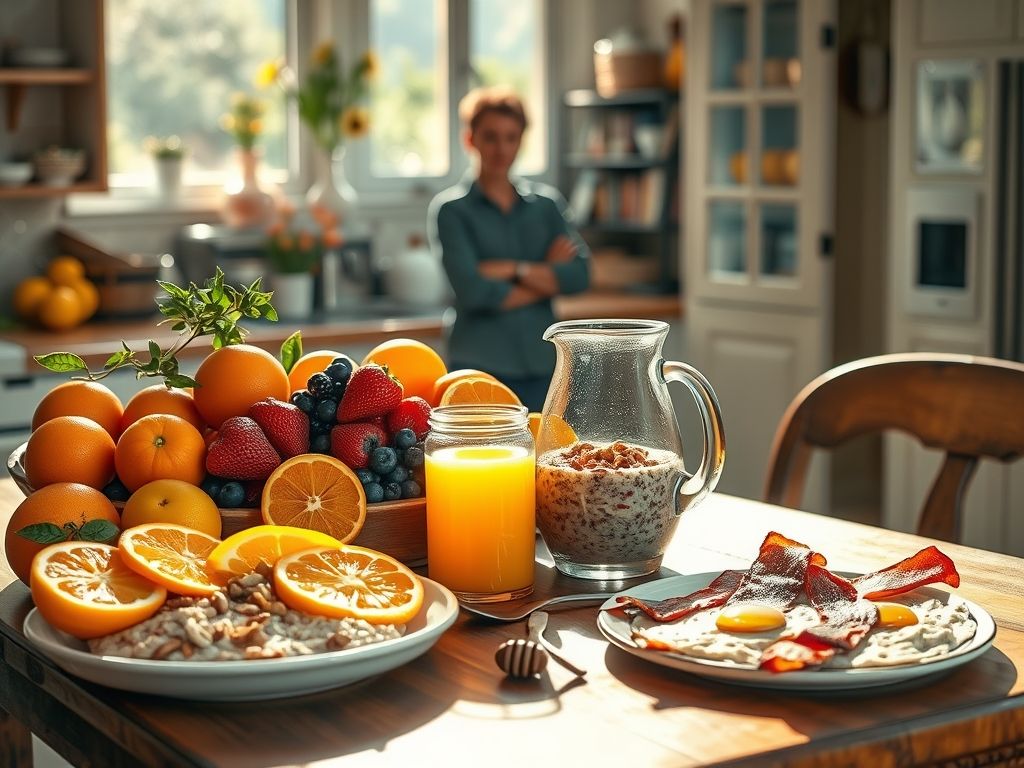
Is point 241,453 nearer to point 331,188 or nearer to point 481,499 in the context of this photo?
point 481,499

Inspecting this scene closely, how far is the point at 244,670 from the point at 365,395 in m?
0.41

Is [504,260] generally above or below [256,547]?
above

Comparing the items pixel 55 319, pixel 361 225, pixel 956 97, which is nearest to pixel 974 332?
pixel 956 97

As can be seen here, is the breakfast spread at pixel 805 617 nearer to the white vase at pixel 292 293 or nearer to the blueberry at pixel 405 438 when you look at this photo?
the blueberry at pixel 405 438

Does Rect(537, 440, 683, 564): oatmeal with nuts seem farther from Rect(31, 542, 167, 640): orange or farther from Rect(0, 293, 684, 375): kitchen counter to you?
Rect(0, 293, 684, 375): kitchen counter

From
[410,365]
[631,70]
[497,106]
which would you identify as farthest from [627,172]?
[410,365]

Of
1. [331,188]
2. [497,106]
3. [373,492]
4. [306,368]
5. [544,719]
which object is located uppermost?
[497,106]

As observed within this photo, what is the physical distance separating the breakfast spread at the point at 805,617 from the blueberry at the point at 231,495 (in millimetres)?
382

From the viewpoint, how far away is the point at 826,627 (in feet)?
3.76

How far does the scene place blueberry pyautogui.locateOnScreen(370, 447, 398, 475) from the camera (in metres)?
1.40

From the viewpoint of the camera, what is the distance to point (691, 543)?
1.56m

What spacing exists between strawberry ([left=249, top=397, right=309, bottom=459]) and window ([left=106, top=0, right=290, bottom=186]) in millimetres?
3250

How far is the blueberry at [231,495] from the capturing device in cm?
135

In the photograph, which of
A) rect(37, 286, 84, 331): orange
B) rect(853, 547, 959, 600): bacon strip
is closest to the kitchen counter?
rect(37, 286, 84, 331): orange
